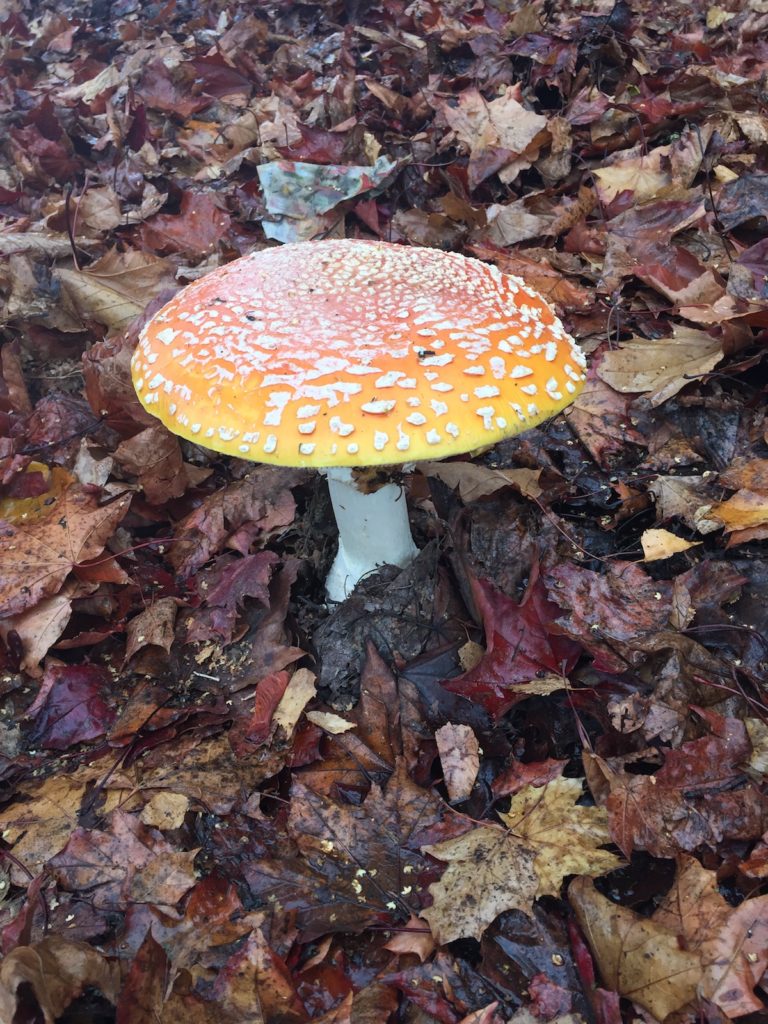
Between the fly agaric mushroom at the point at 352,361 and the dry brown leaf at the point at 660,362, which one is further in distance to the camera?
the dry brown leaf at the point at 660,362

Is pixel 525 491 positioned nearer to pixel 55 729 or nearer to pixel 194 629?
pixel 194 629

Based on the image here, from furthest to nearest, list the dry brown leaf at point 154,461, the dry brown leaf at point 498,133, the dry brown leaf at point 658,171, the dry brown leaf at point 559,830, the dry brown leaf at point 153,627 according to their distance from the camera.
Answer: the dry brown leaf at point 498,133
the dry brown leaf at point 658,171
the dry brown leaf at point 154,461
the dry brown leaf at point 153,627
the dry brown leaf at point 559,830

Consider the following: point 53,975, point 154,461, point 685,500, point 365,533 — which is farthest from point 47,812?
point 685,500

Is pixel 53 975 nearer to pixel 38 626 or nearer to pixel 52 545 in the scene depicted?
pixel 38 626

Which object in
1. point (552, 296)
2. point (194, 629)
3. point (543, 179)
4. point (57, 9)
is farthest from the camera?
point (57, 9)

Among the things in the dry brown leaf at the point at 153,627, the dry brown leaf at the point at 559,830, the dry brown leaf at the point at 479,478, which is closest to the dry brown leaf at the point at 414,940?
the dry brown leaf at the point at 559,830

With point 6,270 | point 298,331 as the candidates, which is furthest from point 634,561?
point 6,270

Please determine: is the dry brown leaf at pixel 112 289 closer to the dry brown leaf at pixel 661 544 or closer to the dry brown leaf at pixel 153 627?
the dry brown leaf at pixel 153 627
